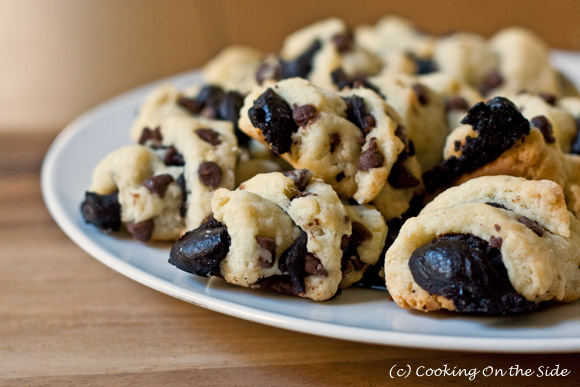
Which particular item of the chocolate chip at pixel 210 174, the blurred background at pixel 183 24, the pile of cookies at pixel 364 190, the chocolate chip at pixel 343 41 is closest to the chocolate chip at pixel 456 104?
the pile of cookies at pixel 364 190

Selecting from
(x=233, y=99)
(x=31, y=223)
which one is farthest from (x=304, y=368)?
(x=31, y=223)

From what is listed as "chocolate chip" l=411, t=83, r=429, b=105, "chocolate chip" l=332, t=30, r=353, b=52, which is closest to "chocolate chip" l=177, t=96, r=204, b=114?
"chocolate chip" l=332, t=30, r=353, b=52

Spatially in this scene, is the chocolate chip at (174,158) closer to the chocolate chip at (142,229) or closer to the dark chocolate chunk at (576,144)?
the chocolate chip at (142,229)

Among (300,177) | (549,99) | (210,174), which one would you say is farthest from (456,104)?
(210,174)

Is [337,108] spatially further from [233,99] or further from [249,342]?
[249,342]

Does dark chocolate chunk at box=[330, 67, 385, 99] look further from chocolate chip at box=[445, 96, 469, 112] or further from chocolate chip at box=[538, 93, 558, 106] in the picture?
chocolate chip at box=[538, 93, 558, 106]

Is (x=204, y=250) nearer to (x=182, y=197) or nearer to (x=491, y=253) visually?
(x=182, y=197)

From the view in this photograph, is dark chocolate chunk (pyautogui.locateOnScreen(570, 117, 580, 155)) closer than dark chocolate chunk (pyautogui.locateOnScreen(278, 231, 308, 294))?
No

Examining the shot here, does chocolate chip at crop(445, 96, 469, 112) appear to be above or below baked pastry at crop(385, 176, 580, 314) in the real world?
above
